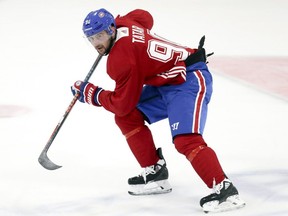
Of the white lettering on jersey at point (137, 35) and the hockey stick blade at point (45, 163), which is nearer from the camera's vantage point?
the white lettering on jersey at point (137, 35)

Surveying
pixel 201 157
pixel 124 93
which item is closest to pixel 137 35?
pixel 124 93

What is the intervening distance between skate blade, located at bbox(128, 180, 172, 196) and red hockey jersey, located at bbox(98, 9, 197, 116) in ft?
1.19

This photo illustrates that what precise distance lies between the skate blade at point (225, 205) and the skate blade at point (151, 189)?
312mm

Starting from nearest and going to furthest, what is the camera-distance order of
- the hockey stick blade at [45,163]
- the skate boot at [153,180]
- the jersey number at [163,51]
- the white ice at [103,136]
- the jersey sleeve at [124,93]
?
the jersey sleeve at [124,93], the jersey number at [163,51], the white ice at [103,136], the skate boot at [153,180], the hockey stick blade at [45,163]

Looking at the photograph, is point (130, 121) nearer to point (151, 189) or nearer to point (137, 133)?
point (137, 133)

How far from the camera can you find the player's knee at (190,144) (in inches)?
113

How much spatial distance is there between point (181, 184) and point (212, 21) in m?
3.73

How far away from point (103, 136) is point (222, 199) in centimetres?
115

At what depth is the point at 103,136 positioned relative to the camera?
390 cm

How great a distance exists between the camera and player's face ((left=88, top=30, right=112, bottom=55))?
2.88 meters

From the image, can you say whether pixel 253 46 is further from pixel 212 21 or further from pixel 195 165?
pixel 195 165

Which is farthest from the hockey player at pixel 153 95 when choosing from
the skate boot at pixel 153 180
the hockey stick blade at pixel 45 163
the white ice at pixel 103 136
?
the hockey stick blade at pixel 45 163

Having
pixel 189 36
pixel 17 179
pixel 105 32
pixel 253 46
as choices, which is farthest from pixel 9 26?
pixel 105 32

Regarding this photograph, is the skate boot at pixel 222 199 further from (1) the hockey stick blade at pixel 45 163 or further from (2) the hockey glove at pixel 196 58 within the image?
(1) the hockey stick blade at pixel 45 163
